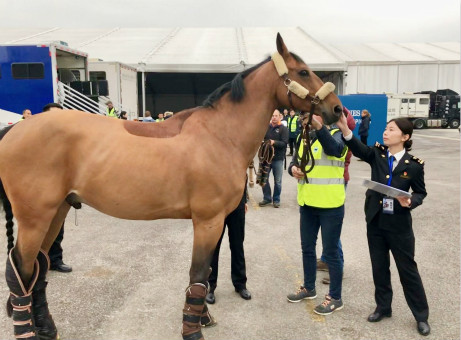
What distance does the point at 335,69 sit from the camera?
19000 mm

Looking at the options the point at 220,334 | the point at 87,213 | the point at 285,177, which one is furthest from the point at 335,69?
the point at 220,334

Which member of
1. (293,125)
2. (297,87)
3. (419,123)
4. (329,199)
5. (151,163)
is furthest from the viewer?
(419,123)

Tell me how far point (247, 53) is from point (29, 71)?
49.1 ft

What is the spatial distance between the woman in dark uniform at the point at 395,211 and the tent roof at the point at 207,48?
44.5 ft

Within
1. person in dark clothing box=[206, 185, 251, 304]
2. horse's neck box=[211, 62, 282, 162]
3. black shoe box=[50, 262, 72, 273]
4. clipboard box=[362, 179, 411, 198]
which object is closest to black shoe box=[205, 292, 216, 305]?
person in dark clothing box=[206, 185, 251, 304]

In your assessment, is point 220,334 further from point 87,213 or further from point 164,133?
point 87,213

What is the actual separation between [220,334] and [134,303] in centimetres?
100

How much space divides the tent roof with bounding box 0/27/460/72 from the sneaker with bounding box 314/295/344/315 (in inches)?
547

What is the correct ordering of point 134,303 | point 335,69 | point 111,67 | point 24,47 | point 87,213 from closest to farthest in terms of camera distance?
point 134,303 < point 87,213 < point 24,47 < point 111,67 < point 335,69

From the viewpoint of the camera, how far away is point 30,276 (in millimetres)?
2951

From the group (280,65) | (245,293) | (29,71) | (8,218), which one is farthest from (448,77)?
(8,218)

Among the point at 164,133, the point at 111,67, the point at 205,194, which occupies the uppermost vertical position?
the point at 111,67

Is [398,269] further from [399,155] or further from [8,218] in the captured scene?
[8,218]

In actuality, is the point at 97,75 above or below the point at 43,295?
above
